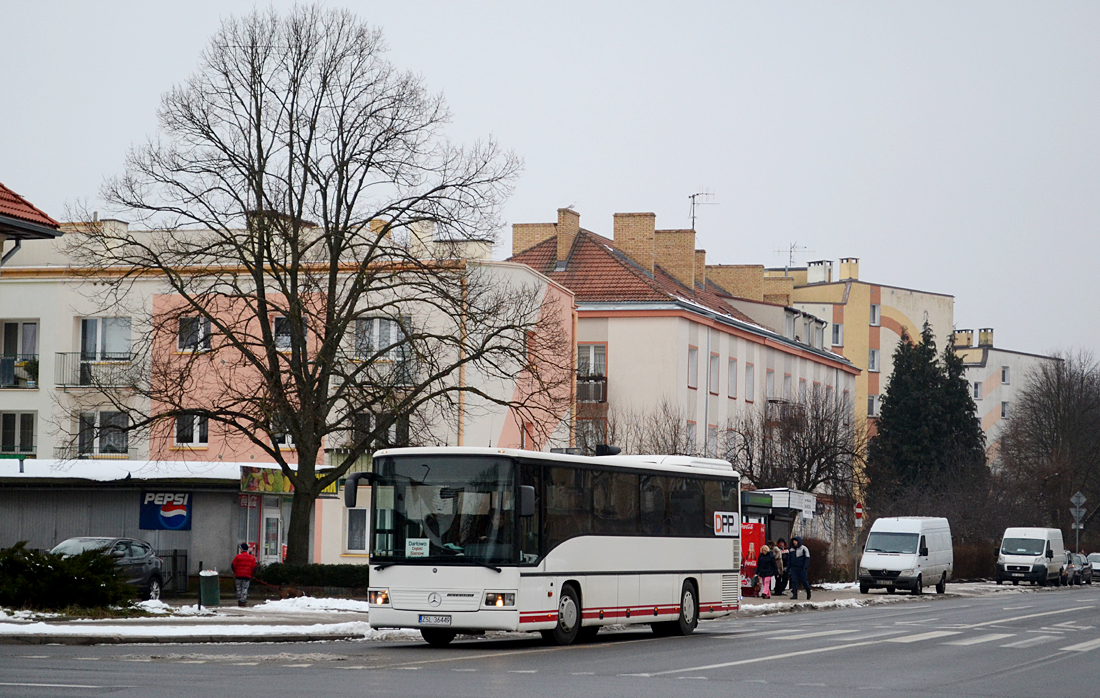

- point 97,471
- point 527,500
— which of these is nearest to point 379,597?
point 527,500

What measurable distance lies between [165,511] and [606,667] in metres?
22.4

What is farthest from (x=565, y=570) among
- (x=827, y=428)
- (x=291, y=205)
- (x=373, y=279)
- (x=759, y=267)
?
(x=759, y=267)

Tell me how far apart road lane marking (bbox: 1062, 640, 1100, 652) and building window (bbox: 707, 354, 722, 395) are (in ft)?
133

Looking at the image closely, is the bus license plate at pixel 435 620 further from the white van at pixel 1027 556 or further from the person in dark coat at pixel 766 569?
the white van at pixel 1027 556

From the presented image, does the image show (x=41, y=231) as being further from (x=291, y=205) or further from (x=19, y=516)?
(x=19, y=516)

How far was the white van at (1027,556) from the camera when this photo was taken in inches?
2441

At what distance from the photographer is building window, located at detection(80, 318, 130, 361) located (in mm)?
52375

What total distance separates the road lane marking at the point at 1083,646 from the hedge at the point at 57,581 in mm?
16041

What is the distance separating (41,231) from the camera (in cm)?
2577

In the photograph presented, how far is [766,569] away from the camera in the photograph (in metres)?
41.1

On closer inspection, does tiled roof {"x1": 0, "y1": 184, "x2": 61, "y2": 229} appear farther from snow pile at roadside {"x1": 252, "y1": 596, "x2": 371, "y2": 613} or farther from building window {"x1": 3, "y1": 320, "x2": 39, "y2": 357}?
building window {"x1": 3, "y1": 320, "x2": 39, "y2": 357}

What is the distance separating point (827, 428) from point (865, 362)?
38.9 metres

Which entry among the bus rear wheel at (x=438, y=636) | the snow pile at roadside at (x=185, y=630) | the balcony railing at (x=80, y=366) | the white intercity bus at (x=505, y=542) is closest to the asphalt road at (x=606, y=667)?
the bus rear wheel at (x=438, y=636)

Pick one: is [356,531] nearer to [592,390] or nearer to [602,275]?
[592,390]
